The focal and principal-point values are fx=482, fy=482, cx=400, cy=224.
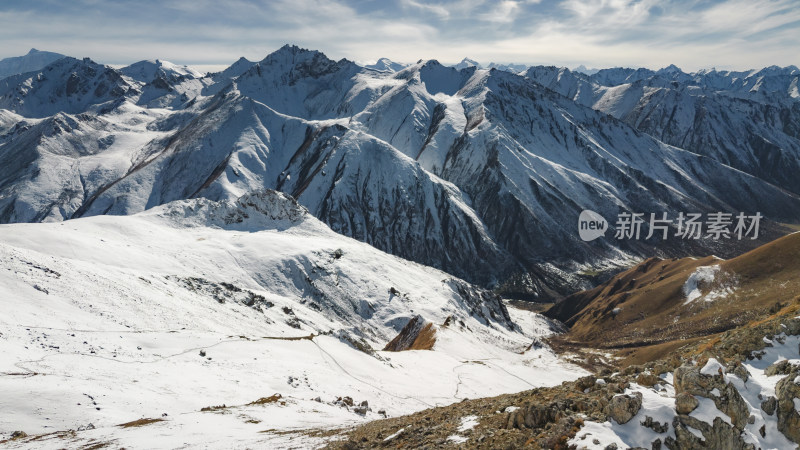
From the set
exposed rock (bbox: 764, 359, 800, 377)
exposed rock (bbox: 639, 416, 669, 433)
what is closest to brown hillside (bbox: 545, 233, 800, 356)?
exposed rock (bbox: 764, 359, 800, 377)

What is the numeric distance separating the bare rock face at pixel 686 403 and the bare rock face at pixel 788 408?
11.6 ft

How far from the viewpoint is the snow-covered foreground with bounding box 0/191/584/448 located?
25109 mm

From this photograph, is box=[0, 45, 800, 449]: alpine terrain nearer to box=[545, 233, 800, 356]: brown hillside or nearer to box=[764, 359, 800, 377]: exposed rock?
box=[764, 359, 800, 377]: exposed rock

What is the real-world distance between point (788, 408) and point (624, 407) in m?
6.31

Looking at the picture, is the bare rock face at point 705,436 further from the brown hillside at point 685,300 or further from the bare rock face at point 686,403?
the brown hillside at point 685,300

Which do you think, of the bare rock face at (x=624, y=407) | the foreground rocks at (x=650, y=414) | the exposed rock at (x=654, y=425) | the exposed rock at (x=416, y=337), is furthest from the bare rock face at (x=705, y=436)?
the exposed rock at (x=416, y=337)

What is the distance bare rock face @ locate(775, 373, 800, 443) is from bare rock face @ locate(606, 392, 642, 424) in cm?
544

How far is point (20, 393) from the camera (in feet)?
80.8

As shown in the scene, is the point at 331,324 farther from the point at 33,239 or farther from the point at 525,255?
the point at 525,255

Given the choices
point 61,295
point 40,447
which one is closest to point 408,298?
point 61,295

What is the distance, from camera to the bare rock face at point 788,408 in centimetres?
1597

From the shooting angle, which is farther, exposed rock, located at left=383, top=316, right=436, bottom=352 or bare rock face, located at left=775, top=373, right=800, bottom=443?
exposed rock, located at left=383, top=316, right=436, bottom=352

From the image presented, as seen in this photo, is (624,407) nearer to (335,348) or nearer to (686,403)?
(686,403)

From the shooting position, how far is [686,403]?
1533cm
